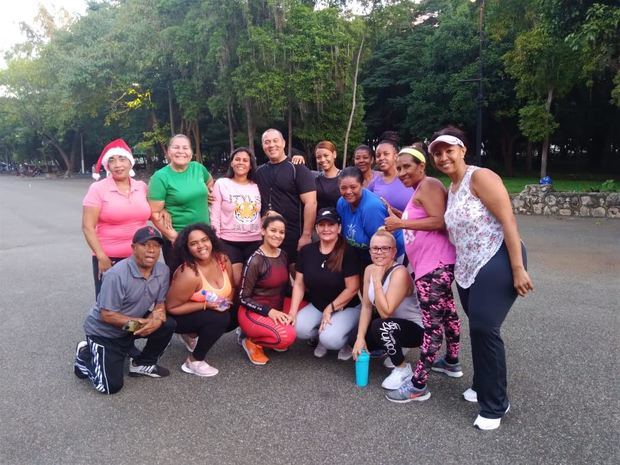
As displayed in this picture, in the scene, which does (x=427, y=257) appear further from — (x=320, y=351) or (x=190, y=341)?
(x=190, y=341)

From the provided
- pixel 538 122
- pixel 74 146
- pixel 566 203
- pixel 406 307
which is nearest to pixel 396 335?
pixel 406 307

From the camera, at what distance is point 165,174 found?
433 cm

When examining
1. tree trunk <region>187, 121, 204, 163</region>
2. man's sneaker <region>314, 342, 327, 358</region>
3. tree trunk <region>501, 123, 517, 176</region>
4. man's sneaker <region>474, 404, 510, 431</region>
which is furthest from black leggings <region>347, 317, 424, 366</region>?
tree trunk <region>501, 123, 517, 176</region>

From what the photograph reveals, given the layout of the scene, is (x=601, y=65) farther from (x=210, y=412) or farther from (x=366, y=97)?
(x=366, y=97)

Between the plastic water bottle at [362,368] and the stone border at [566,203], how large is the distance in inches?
436

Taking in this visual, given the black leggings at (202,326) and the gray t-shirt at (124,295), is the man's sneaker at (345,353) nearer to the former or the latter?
the black leggings at (202,326)

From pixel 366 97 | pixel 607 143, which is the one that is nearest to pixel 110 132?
pixel 366 97

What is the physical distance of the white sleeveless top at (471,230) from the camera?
3.00 metres

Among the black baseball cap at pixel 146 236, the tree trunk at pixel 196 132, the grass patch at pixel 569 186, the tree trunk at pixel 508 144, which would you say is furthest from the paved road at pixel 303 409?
the tree trunk at pixel 508 144

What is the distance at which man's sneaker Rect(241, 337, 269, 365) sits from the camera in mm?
4211

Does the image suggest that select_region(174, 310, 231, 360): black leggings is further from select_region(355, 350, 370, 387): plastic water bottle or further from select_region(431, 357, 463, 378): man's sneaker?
select_region(431, 357, 463, 378): man's sneaker

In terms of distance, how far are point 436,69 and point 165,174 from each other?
28175 millimetres

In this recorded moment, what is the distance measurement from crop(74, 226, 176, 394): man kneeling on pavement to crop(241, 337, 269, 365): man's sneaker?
736mm

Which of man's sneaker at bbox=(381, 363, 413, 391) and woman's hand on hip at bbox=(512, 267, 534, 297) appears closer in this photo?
woman's hand on hip at bbox=(512, 267, 534, 297)
